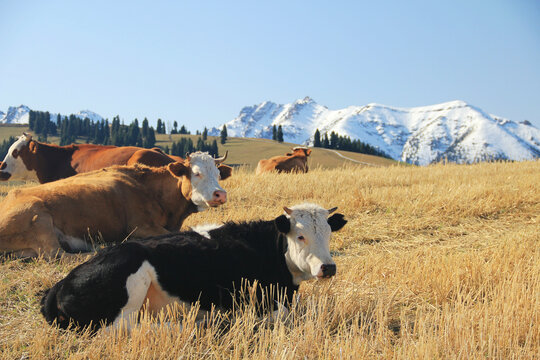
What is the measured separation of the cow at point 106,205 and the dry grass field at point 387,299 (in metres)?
0.59

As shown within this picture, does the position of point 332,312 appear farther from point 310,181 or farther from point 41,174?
point 41,174

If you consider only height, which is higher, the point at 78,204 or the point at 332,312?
the point at 78,204

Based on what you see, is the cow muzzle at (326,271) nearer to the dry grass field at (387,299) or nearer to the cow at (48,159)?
→ the dry grass field at (387,299)

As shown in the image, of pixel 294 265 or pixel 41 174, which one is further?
pixel 41 174

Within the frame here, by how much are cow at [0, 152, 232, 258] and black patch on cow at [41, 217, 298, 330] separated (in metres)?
2.83

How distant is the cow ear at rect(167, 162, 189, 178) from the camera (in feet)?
29.2

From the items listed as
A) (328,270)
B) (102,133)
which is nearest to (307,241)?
(328,270)

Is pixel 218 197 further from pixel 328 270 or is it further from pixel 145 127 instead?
pixel 145 127

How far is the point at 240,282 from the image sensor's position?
494 cm

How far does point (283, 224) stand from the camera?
4.96m

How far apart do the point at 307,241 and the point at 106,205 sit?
4566 millimetres

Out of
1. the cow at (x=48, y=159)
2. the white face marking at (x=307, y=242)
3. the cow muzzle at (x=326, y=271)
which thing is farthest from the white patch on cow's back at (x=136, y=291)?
the cow at (x=48, y=159)

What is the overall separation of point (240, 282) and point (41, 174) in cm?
1197

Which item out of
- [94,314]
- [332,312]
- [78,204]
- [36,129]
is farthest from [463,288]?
[36,129]
